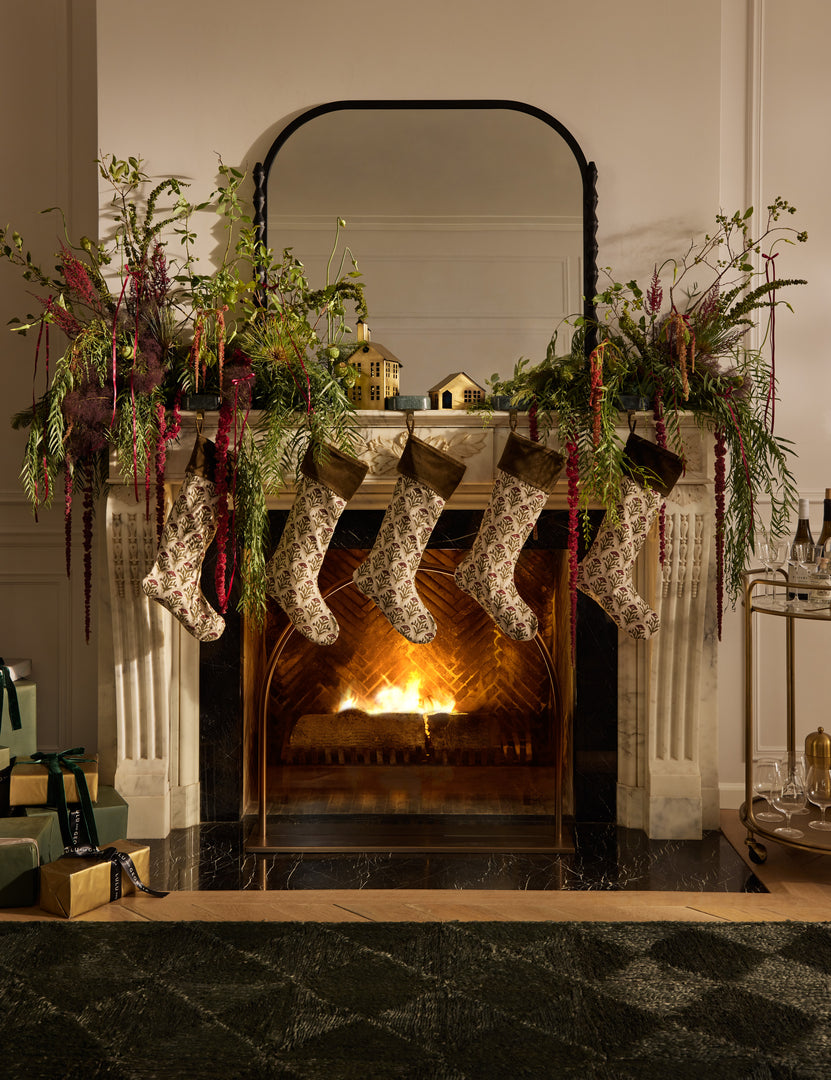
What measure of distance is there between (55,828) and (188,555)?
2.73 feet

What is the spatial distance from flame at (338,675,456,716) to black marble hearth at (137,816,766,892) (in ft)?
1.97

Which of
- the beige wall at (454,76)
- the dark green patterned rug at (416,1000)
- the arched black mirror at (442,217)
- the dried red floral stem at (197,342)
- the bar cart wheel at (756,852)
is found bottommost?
the dark green patterned rug at (416,1000)

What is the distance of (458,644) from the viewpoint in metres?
3.07

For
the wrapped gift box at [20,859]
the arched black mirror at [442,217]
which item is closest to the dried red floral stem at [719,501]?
the arched black mirror at [442,217]

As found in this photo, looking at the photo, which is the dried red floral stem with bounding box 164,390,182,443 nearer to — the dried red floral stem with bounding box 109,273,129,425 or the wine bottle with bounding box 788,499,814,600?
the dried red floral stem with bounding box 109,273,129,425

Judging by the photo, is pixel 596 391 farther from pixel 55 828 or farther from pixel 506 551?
pixel 55 828

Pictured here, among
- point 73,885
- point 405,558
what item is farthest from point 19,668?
point 405,558

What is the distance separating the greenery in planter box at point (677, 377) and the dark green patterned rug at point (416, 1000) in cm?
107

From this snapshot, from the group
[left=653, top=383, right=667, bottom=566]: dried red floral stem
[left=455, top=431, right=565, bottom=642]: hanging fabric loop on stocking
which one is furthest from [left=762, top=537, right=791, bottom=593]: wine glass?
[left=455, top=431, right=565, bottom=642]: hanging fabric loop on stocking

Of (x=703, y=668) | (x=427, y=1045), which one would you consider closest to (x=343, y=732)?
(x=703, y=668)

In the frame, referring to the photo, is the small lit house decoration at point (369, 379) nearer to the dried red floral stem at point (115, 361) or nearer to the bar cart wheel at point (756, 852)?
the dried red floral stem at point (115, 361)

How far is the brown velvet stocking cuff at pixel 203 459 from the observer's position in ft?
8.04

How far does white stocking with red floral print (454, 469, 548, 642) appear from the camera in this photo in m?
2.44

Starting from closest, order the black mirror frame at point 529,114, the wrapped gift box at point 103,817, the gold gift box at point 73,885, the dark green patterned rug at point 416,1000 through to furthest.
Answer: the dark green patterned rug at point 416,1000
the gold gift box at point 73,885
the wrapped gift box at point 103,817
the black mirror frame at point 529,114
